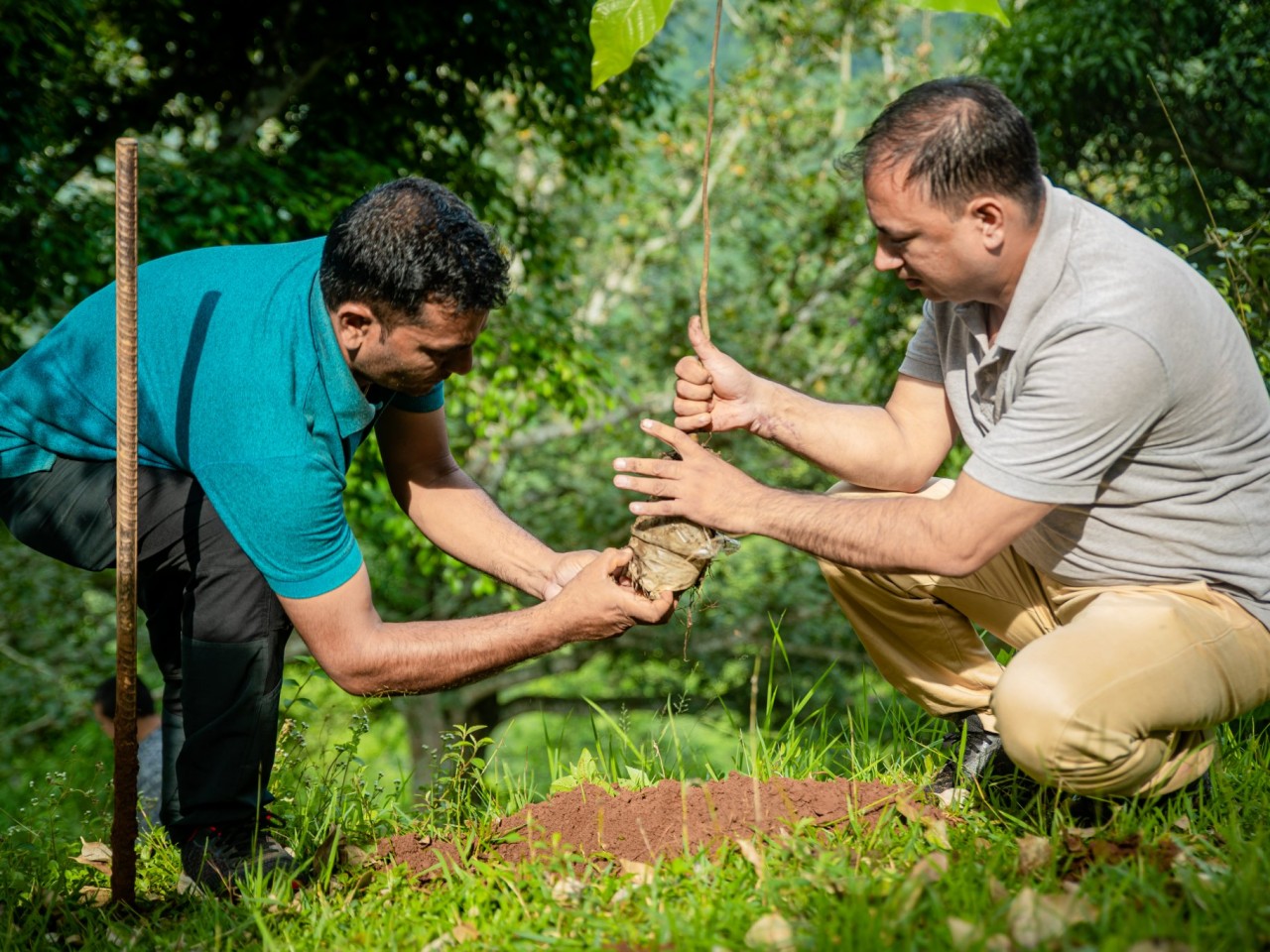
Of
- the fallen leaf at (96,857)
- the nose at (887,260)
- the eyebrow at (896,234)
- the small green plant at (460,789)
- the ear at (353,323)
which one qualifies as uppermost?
the eyebrow at (896,234)

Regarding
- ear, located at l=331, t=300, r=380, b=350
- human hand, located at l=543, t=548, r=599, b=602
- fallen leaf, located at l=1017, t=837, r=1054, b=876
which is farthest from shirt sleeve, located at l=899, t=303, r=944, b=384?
ear, located at l=331, t=300, r=380, b=350

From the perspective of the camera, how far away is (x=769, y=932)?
217 cm

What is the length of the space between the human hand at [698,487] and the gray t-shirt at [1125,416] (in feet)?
1.79

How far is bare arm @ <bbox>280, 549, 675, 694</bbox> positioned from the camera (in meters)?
2.87

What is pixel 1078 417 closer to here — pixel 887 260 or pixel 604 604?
pixel 887 260

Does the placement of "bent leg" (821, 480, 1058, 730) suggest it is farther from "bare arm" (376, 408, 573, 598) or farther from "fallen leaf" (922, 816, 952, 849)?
"bare arm" (376, 408, 573, 598)

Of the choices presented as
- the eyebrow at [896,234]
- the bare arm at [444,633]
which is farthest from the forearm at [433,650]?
the eyebrow at [896,234]

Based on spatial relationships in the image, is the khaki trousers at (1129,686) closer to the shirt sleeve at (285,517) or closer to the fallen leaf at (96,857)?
the shirt sleeve at (285,517)

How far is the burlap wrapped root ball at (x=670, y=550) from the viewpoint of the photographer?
2988 millimetres

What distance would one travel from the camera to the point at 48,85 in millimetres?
6301

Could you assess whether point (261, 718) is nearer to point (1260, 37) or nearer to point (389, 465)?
point (389, 465)

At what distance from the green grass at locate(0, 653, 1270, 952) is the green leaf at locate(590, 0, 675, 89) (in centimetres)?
123

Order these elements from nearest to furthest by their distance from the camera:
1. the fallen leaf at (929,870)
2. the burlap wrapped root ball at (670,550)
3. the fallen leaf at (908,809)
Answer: the fallen leaf at (929,870)
the fallen leaf at (908,809)
the burlap wrapped root ball at (670,550)

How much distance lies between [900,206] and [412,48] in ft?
16.4
